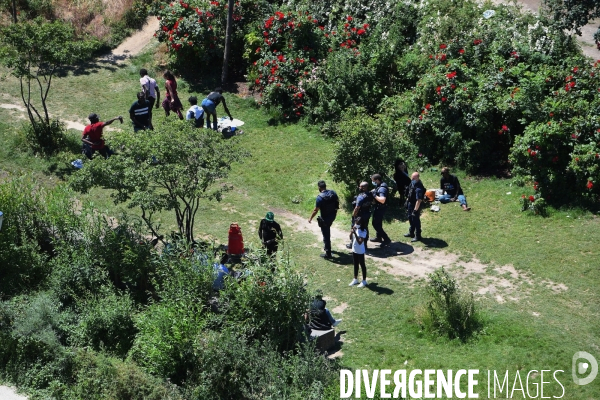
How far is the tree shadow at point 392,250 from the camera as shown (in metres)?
15.2

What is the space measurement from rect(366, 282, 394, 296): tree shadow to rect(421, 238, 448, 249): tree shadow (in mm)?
1792

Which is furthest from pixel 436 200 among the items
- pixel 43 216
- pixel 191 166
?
pixel 43 216

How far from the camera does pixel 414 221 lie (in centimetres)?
1541

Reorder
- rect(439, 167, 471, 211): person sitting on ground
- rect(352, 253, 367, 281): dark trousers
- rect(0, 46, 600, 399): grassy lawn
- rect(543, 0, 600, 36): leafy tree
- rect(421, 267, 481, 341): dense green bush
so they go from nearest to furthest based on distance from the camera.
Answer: rect(0, 46, 600, 399): grassy lawn
rect(421, 267, 481, 341): dense green bush
rect(352, 253, 367, 281): dark trousers
rect(439, 167, 471, 211): person sitting on ground
rect(543, 0, 600, 36): leafy tree

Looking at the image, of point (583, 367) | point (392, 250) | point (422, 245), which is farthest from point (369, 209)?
point (583, 367)

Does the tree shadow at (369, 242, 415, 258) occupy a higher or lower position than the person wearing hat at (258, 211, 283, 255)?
lower

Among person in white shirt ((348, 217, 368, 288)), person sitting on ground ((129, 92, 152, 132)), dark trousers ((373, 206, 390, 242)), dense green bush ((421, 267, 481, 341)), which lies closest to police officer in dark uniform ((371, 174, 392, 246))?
dark trousers ((373, 206, 390, 242))

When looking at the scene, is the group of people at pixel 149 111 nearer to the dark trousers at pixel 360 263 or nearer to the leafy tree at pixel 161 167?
the leafy tree at pixel 161 167

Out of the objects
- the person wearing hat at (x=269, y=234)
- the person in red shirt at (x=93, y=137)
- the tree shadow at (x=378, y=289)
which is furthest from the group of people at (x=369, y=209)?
the person in red shirt at (x=93, y=137)

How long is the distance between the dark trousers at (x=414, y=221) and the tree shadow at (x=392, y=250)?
322 millimetres

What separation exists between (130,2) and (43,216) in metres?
13.4

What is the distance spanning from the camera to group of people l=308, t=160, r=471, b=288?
14.0 meters

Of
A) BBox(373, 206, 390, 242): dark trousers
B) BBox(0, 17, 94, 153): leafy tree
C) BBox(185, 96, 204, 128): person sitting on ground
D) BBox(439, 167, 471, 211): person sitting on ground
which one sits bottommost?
BBox(373, 206, 390, 242): dark trousers

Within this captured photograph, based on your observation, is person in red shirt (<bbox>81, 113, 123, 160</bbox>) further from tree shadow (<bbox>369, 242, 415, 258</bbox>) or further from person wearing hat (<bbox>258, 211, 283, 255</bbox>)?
tree shadow (<bbox>369, 242, 415, 258</bbox>)
